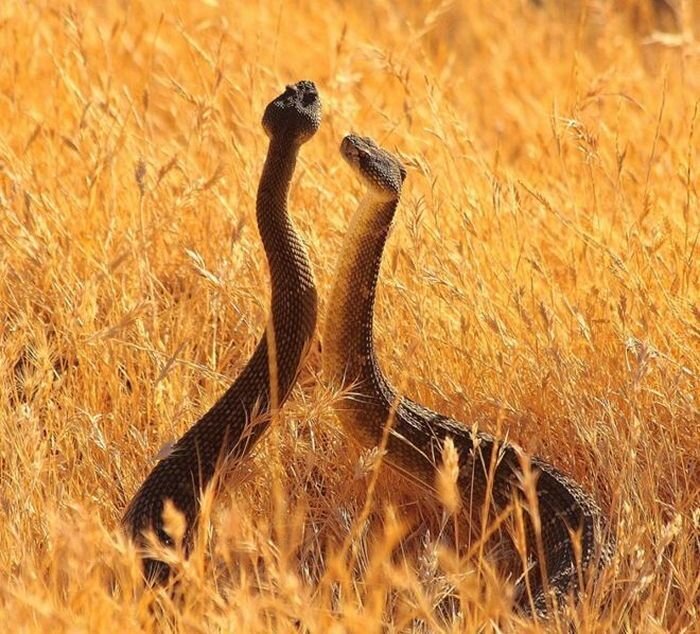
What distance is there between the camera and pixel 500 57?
6.72 metres

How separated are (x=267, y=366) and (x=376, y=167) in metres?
0.55

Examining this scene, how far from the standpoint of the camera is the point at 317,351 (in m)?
4.12

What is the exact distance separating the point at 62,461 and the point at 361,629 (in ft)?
4.35

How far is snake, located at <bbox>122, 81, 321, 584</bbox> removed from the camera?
→ 3248mm

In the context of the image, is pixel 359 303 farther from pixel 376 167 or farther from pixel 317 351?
pixel 317 351

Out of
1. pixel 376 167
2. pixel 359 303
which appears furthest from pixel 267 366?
pixel 376 167

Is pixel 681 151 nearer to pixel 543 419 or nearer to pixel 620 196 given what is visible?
pixel 620 196

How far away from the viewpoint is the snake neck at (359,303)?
3.51 meters

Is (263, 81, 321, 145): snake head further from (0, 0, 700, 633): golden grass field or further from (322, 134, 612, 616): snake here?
(0, 0, 700, 633): golden grass field

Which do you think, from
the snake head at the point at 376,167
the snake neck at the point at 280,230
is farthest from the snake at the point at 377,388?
the snake neck at the point at 280,230

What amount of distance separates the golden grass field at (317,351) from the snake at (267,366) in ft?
0.27

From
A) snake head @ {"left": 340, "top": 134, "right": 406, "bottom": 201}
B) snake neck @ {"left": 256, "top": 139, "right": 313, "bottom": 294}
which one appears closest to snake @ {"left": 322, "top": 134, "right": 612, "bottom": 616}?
snake head @ {"left": 340, "top": 134, "right": 406, "bottom": 201}

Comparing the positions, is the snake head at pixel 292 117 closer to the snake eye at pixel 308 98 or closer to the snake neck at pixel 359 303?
the snake eye at pixel 308 98

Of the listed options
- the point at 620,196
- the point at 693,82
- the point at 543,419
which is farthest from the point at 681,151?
the point at 693,82
